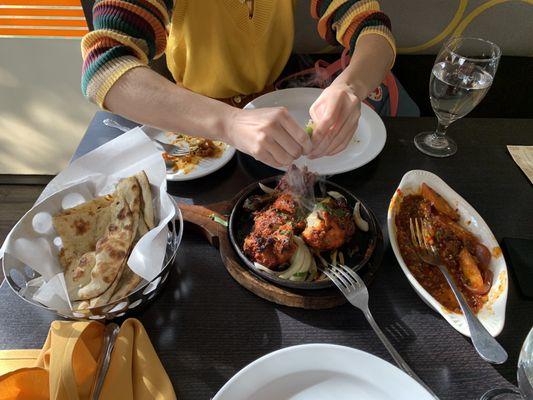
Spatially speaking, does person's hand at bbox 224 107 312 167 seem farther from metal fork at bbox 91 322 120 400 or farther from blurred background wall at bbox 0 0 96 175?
blurred background wall at bbox 0 0 96 175

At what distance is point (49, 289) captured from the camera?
0.83 meters

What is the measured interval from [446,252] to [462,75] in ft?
2.02

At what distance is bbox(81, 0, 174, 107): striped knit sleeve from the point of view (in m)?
1.18

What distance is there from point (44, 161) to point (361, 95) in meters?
2.46

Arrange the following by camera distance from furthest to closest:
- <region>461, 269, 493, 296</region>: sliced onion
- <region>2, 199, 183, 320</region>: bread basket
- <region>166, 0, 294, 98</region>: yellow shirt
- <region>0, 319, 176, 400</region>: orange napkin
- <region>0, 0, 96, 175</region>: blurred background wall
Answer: <region>0, 0, 96, 175</region>: blurred background wall
<region>166, 0, 294, 98</region>: yellow shirt
<region>461, 269, 493, 296</region>: sliced onion
<region>2, 199, 183, 320</region>: bread basket
<region>0, 319, 176, 400</region>: orange napkin

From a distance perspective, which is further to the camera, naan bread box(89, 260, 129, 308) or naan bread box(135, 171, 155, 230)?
naan bread box(135, 171, 155, 230)

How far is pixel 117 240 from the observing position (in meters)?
0.92

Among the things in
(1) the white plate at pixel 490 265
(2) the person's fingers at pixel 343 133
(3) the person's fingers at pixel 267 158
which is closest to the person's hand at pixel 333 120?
(2) the person's fingers at pixel 343 133

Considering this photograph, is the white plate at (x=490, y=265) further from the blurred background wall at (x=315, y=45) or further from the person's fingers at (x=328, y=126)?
the blurred background wall at (x=315, y=45)

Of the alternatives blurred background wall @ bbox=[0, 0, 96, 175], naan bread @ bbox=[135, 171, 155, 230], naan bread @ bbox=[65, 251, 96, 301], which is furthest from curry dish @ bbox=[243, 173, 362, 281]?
blurred background wall @ bbox=[0, 0, 96, 175]

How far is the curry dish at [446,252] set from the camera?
0.93 metres

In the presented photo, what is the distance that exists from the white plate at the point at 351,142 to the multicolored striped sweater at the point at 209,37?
25 centimetres

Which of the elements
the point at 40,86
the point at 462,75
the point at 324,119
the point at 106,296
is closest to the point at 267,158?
the point at 324,119

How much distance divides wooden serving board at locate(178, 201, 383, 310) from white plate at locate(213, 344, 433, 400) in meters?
0.14
